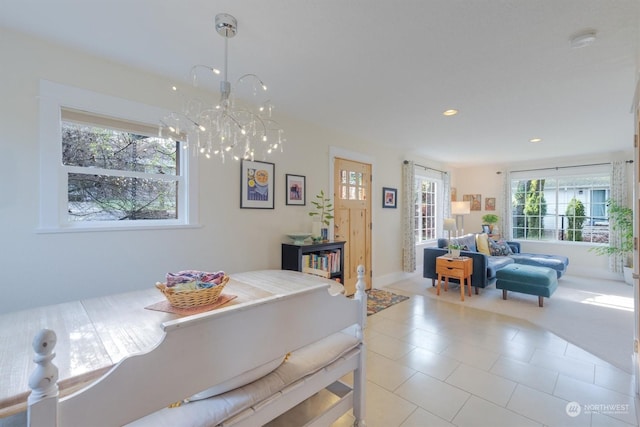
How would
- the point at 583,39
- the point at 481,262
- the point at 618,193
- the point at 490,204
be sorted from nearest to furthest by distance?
the point at 583,39
the point at 481,262
the point at 618,193
the point at 490,204

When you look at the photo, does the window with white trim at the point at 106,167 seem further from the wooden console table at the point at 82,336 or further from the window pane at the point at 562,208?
the window pane at the point at 562,208

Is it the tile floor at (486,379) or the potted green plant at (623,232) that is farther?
the potted green plant at (623,232)

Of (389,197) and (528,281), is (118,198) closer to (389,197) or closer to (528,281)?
(389,197)

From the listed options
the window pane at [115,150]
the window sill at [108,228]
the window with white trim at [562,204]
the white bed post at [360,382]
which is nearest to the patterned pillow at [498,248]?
the window with white trim at [562,204]

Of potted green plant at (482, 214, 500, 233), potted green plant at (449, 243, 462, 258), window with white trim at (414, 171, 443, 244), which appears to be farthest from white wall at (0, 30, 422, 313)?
potted green plant at (482, 214, 500, 233)

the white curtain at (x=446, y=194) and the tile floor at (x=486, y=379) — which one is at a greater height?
the white curtain at (x=446, y=194)

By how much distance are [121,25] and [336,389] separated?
8.55 feet

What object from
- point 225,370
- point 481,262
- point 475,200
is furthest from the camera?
point 475,200

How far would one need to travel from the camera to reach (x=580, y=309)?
3633 millimetres

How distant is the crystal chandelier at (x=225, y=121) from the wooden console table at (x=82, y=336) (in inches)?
38.0

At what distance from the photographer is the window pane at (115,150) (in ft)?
6.95

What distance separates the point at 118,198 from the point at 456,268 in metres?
4.17

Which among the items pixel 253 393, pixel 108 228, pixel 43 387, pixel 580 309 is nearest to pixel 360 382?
pixel 253 393

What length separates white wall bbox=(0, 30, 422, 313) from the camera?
1836 mm
